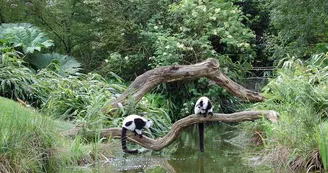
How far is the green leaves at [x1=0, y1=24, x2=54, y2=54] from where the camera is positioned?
1445 cm

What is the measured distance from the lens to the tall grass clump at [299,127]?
693 cm

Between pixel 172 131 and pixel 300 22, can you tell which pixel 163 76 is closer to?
pixel 172 131

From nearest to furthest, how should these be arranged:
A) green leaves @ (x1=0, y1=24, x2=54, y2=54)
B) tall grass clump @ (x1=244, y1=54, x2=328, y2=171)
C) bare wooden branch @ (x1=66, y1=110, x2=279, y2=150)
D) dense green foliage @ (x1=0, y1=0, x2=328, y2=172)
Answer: tall grass clump @ (x1=244, y1=54, x2=328, y2=171) → dense green foliage @ (x1=0, y1=0, x2=328, y2=172) → bare wooden branch @ (x1=66, y1=110, x2=279, y2=150) → green leaves @ (x1=0, y1=24, x2=54, y2=54)

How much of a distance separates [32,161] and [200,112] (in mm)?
3418

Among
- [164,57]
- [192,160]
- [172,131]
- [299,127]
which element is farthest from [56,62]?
[299,127]

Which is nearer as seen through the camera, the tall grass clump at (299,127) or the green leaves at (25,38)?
the tall grass clump at (299,127)

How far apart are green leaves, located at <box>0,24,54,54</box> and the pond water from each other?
604cm

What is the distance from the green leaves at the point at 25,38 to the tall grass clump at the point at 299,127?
26.1 feet

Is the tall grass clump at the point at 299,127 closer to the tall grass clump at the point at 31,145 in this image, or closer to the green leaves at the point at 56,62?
the tall grass clump at the point at 31,145

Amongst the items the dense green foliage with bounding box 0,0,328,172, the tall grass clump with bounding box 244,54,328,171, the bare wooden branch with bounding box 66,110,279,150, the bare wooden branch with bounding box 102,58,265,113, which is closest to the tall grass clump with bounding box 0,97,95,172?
the dense green foliage with bounding box 0,0,328,172

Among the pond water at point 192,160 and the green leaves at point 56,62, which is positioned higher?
the green leaves at point 56,62

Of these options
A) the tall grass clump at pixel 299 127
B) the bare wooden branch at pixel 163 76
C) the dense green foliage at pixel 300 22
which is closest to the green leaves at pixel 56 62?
the bare wooden branch at pixel 163 76

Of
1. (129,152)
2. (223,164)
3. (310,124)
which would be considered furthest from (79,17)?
(310,124)

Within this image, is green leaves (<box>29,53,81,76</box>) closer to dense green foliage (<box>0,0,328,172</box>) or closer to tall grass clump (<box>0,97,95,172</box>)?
dense green foliage (<box>0,0,328,172</box>)
